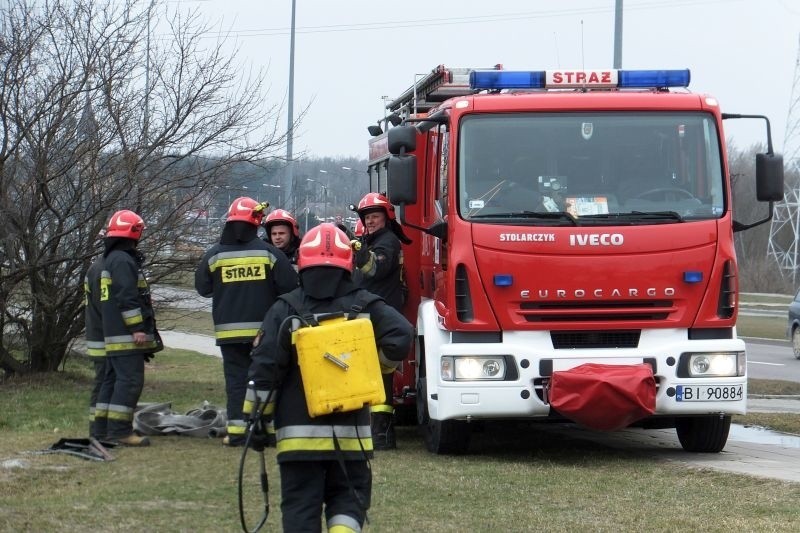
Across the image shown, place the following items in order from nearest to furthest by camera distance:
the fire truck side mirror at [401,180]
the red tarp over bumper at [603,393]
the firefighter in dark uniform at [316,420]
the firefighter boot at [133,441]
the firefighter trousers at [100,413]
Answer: the firefighter in dark uniform at [316,420]
the red tarp over bumper at [603,393]
the fire truck side mirror at [401,180]
the firefighter boot at [133,441]
the firefighter trousers at [100,413]

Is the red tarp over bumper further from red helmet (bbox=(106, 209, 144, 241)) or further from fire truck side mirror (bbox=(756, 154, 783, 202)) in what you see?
red helmet (bbox=(106, 209, 144, 241))

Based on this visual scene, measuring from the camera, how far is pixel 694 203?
9.81 meters

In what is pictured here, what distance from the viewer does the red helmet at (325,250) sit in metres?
5.76

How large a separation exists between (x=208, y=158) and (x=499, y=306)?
7.09m

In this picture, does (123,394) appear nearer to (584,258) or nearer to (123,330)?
(123,330)

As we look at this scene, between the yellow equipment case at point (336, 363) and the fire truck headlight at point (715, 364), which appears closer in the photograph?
the yellow equipment case at point (336, 363)

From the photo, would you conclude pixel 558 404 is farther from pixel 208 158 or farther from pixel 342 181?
pixel 342 181

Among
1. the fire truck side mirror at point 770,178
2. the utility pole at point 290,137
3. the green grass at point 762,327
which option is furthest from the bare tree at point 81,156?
the green grass at point 762,327

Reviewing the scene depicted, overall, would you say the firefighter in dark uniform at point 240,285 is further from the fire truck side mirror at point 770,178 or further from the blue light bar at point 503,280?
the fire truck side mirror at point 770,178

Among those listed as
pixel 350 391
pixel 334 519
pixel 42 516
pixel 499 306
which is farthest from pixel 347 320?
pixel 499 306

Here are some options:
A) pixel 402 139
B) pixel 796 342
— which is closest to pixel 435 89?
pixel 402 139

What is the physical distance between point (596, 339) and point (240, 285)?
9.38 feet

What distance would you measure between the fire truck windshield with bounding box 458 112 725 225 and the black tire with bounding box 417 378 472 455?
168cm

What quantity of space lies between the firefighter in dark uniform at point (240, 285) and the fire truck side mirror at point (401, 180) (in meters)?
1.27
